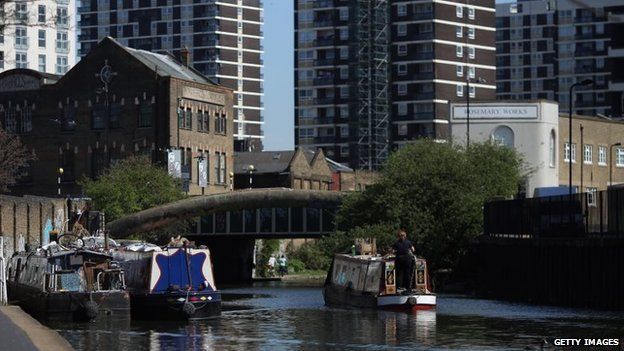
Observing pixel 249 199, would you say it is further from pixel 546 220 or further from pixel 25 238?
pixel 546 220

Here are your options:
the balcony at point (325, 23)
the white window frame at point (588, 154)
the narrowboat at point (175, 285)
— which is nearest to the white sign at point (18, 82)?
the white window frame at point (588, 154)

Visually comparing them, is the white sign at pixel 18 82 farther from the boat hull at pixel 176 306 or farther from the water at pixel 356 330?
the boat hull at pixel 176 306

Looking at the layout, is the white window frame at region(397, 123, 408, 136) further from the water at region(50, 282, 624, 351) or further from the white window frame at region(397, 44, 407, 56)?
the water at region(50, 282, 624, 351)

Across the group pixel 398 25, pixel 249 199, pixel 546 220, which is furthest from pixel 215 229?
pixel 398 25

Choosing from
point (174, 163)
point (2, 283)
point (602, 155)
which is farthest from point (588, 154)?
point (2, 283)

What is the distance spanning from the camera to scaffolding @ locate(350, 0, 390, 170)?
191 m

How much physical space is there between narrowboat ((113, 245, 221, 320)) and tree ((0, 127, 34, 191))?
1568 inches

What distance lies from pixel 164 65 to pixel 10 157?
28238 millimetres

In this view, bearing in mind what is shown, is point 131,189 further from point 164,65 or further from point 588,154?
point 588,154

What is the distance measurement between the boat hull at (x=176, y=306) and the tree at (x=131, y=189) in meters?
51.3

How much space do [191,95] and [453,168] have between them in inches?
1620

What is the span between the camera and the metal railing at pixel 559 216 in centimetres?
6975

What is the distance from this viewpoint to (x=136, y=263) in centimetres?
6656

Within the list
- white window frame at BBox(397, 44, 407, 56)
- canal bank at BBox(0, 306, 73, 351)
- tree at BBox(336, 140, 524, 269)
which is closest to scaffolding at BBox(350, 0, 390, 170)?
white window frame at BBox(397, 44, 407, 56)
